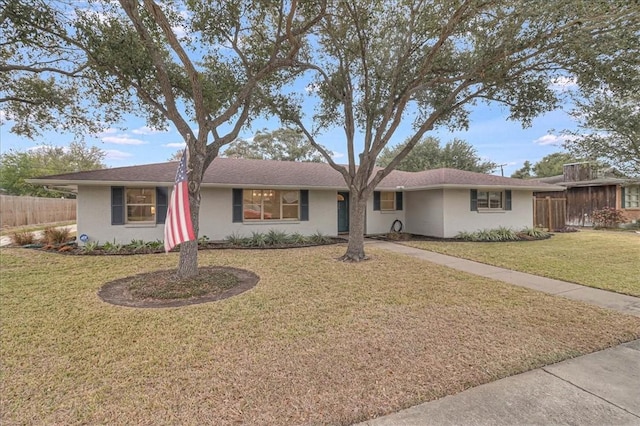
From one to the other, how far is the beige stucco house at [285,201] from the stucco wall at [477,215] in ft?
0.14

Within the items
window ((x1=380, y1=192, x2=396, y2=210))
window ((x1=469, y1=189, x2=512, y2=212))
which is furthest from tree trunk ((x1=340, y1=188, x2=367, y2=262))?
window ((x1=469, y1=189, x2=512, y2=212))

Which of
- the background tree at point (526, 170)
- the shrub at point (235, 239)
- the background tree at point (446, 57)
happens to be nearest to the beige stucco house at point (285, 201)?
the shrub at point (235, 239)

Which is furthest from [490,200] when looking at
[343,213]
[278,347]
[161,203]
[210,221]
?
[161,203]

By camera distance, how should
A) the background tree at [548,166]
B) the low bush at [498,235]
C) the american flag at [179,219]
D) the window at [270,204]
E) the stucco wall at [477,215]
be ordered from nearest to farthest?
the american flag at [179,219] < the window at [270,204] < the low bush at [498,235] < the stucco wall at [477,215] < the background tree at [548,166]

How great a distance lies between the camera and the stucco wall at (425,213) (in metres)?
13.4

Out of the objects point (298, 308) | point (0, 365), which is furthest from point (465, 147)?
point (0, 365)

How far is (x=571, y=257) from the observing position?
912 cm

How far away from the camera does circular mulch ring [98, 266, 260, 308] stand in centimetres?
521

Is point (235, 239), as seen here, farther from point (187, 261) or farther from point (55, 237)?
point (55, 237)

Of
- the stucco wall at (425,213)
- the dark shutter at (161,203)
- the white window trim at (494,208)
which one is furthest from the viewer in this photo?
the white window trim at (494,208)

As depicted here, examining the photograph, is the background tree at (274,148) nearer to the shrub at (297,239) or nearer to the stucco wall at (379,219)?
the stucco wall at (379,219)

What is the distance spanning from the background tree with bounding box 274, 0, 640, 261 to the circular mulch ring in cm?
331

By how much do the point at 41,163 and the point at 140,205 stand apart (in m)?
28.4

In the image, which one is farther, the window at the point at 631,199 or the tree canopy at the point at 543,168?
the tree canopy at the point at 543,168
